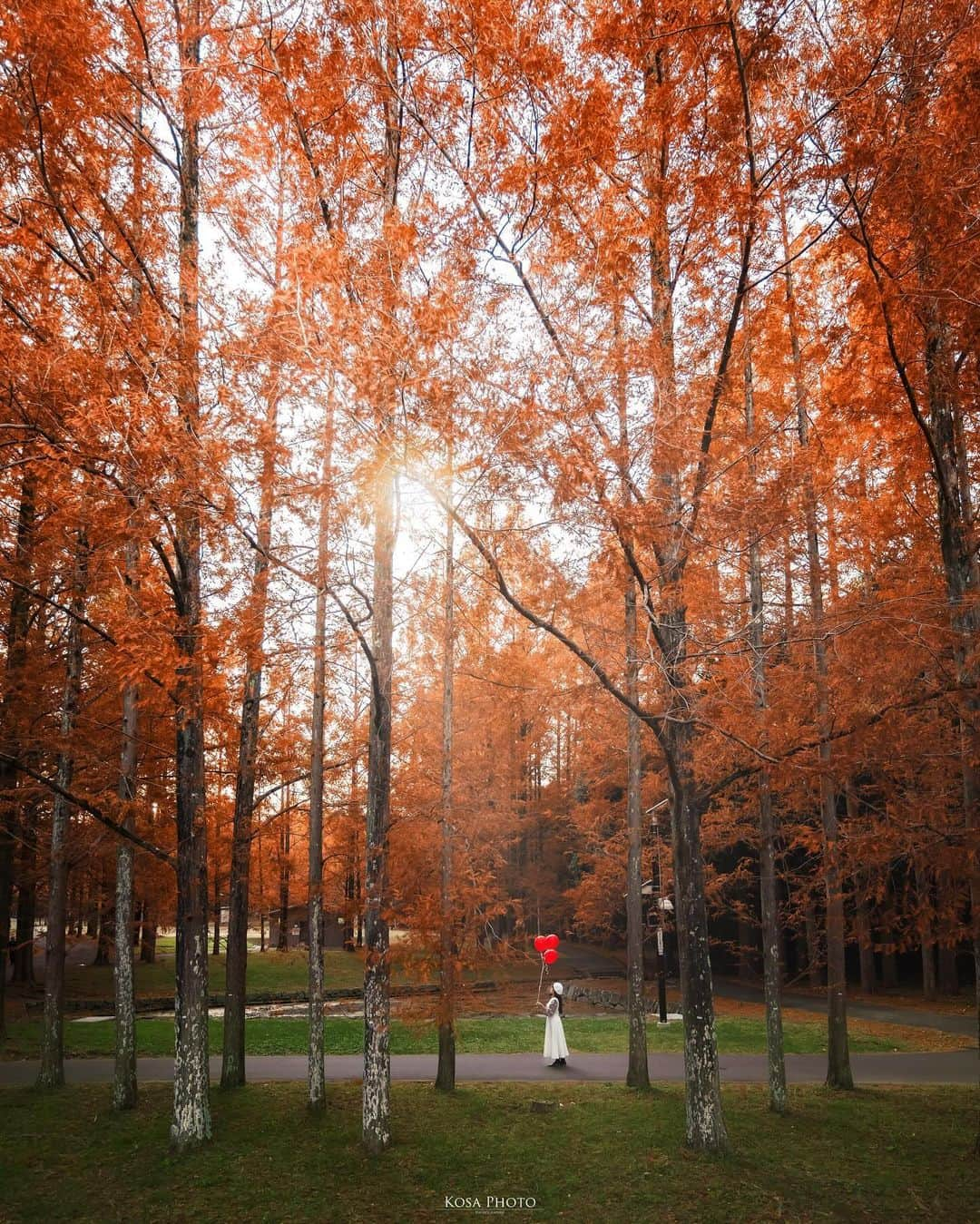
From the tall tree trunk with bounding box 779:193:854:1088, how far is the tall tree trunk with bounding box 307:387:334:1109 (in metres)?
4.60

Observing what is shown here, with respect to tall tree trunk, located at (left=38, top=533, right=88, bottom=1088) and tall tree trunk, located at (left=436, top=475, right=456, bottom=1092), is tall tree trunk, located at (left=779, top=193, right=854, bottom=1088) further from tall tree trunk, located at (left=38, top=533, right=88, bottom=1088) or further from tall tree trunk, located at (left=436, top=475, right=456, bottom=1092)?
tall tree trunk, located at (left=38, top=533, right=88, bottom=1088)

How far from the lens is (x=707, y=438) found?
21.0 feet

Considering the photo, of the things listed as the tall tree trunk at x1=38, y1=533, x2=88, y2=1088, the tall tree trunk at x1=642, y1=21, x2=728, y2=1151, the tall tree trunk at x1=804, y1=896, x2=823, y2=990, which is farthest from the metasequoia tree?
the tall tree trunk at x1=38, y1=533, x2=88, y2=1088

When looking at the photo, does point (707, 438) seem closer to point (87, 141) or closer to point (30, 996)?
point (87, 141)

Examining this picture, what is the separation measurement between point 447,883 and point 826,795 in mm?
4914

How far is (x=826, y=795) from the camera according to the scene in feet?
30.7

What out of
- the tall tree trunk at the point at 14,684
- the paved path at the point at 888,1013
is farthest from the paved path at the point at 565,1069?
the paved path at the point at 888,1013

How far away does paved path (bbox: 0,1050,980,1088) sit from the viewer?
35.3ft

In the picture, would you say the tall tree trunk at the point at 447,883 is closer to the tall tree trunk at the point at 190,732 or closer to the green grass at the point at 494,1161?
the green grass at the point at 494,1161

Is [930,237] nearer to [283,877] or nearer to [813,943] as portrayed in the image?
[813,943]

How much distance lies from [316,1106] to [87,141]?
395 inches

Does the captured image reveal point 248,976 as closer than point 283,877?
No

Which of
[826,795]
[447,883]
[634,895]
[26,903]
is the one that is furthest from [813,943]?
[26,903]

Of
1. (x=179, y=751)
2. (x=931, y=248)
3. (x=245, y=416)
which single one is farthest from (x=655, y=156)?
(x=179, y=751)
